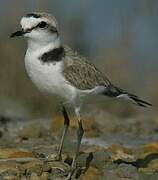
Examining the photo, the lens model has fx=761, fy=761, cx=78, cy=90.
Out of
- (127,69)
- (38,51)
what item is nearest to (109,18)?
(127,69)

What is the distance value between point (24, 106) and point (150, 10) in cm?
276

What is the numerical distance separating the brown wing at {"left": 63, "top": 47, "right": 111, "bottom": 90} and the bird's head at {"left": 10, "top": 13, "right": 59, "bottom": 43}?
0.94 ft

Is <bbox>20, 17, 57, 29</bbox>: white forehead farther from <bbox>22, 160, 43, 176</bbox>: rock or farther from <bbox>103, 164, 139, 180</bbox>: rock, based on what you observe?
<bbox>103, 164, 139, 180</bbox>: rock

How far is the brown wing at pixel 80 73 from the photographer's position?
737 cm

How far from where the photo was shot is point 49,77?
722cm

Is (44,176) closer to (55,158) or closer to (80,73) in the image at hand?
(55,158)

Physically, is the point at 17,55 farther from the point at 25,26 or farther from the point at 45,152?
the point at 25,26

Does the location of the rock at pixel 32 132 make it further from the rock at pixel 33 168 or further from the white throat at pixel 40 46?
the white throat at pixel 40 46

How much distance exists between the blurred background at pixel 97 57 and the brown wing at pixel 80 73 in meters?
4.58

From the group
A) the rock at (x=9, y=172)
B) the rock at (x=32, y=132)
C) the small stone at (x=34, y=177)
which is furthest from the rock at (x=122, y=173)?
the rock at (x=32, y=132)

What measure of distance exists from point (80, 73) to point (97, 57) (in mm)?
5311

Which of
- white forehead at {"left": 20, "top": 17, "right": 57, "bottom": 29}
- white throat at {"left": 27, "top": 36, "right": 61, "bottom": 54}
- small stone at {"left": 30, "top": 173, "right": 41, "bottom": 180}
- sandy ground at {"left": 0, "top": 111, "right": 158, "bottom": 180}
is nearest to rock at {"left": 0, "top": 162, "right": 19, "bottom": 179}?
sandy ground at {"left": 0, "top": 111, "right": 158, "bottom": 180}

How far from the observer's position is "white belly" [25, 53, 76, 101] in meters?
7.23

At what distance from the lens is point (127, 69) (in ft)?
42.0
